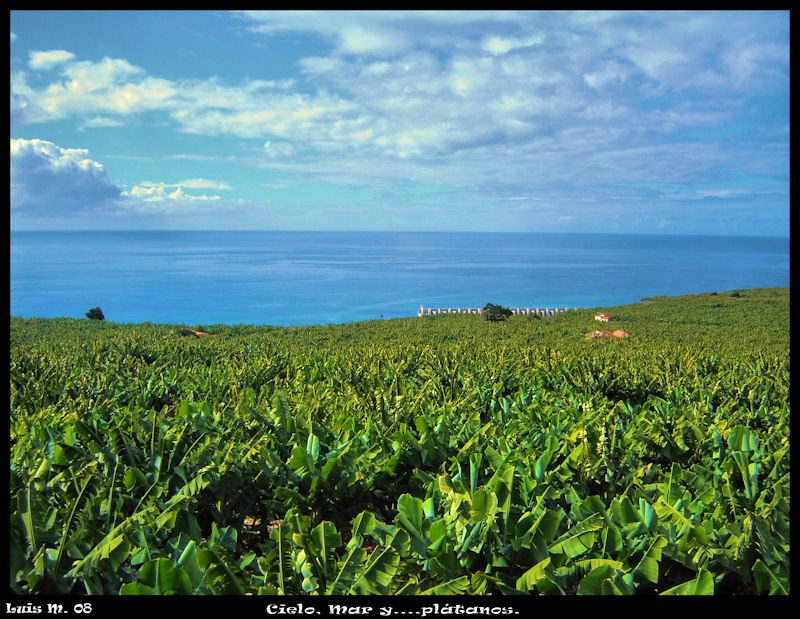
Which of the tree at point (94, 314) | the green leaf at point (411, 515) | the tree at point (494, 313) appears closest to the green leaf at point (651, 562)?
the green leaf at point (411, 515)

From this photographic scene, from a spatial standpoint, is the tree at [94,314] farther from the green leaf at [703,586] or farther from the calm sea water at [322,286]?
the green leaf at [703,586]

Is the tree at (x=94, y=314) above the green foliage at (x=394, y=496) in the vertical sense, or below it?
above

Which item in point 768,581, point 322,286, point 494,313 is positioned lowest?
point 768,581

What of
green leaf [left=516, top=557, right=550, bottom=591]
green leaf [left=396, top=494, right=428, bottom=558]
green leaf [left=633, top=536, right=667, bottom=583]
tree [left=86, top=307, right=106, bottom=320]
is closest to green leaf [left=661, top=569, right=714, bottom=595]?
green leaf [left=633, top=536, right=667, bottom=583]

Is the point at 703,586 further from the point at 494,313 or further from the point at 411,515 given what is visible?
the point at 494,313

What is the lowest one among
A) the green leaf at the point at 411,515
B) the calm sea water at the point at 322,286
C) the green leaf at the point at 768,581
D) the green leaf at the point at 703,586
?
the green leaf at the point at 768,581

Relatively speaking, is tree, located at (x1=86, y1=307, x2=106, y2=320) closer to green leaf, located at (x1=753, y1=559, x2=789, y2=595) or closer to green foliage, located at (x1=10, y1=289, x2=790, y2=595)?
green foliage, located at (x1=10, y1=289, x2=790, y2=595)

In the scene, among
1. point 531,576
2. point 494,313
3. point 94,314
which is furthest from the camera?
point 94,314

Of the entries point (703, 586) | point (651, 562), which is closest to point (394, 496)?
point (651, 562)

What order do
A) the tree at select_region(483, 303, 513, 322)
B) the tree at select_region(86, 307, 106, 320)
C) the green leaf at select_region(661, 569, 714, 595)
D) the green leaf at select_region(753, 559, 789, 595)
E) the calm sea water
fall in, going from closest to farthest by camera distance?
the green leaf at select_region(661, 569, 714, 595) → the green leaf at select_region(753, 559, 789, 595) → the tree at select_region(483, 303, 513, 322) → the tree at select_region(86, 307, 106, 320) → the calm sea water

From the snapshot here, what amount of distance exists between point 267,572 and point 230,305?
253 ft

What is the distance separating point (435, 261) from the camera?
501 ft

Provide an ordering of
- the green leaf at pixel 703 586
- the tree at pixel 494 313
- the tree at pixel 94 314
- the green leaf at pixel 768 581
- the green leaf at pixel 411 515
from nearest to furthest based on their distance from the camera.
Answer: the green leaf at pixel 703 586 → the green leaf at pixel 768 581 → the green leaf at pixel 411 515 → the tree at pixel 494 313 → the tree at pixel 94 314
